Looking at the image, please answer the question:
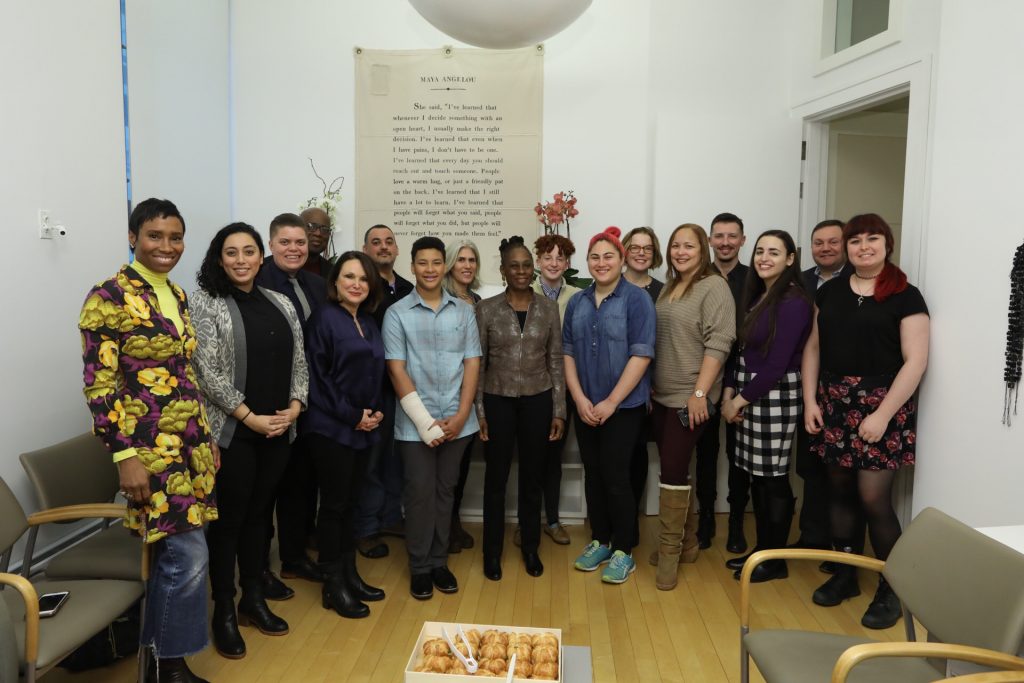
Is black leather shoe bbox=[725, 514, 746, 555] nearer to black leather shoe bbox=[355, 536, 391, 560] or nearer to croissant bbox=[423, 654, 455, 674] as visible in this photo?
black leather shoe bbox=[355, 536, 391, 560]

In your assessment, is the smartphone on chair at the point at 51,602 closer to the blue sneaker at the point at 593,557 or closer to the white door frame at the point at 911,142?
the blue sneaker at the point at 593,557

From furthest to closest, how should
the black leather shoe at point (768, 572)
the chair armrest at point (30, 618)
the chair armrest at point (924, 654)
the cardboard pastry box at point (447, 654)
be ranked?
1. the black leather shoe at point (768, 572)
2. the cardboard pastry box at point (447, 654)
3. the chair armrest at point (30, 618)
4. the chair armrest at point (924, 654)

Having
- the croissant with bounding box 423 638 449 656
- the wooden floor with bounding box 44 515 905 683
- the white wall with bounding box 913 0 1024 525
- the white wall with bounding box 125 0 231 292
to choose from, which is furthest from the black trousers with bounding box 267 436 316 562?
the white wall with bounding box 913 0 1024 525

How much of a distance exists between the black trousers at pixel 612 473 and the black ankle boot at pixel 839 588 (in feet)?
2.64

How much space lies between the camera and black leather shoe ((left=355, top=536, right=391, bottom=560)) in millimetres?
3299

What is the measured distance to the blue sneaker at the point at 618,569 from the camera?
3.00 m

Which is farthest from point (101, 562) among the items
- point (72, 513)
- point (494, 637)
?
point (494, 637)

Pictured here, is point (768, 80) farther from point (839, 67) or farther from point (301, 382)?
point (301, 382)

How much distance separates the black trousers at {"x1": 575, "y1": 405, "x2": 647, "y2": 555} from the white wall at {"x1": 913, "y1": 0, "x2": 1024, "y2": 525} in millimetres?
1178

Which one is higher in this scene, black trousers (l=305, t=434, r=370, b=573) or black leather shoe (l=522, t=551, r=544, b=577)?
black trousers (l=305, t=434, r=370, b=573)

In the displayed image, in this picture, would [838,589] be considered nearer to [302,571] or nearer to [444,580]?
[444,580]

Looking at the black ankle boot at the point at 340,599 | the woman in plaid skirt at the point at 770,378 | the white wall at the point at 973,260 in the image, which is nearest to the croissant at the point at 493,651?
the black ankle boot at the point at 340,599

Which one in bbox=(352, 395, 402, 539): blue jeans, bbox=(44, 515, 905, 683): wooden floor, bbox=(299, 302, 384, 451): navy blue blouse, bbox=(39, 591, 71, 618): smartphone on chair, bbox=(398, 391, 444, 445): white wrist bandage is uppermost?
bbox=(299, 302, 384, 451): navy blue blouse

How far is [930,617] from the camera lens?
5.47ft
